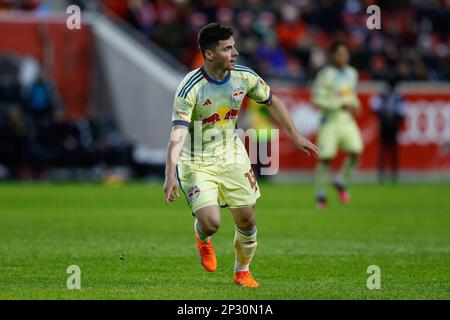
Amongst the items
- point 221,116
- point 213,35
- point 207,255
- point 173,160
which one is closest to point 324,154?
point 207,255

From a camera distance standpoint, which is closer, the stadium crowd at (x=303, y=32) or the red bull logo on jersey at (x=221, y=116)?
the red bull logo on jersey at (x=221, y=116)

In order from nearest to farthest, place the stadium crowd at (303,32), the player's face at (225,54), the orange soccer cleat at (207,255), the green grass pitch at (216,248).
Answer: the green grass pitch at (216,248)
the player's face at (225,54)
the orange soccer cleat at (207,255)
the stadium crowd at (303,32)

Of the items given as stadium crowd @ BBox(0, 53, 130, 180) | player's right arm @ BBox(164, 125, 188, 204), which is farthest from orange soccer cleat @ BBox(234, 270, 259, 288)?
stadium crowd @ BBox(0, 53, 130, 180)

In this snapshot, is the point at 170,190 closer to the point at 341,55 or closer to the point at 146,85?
the point at 341,55

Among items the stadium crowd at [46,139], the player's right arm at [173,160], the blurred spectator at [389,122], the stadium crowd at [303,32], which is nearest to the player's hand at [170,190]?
the player's right arm at [173,160]

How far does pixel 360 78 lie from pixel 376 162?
2418mm

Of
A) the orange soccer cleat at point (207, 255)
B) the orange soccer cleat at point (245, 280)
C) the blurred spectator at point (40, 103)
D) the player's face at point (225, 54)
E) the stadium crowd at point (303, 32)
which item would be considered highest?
the stadium crowd at point (303, 32)

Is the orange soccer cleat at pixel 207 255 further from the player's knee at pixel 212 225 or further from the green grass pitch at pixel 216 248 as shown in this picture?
the player's knee at pixel 212 225

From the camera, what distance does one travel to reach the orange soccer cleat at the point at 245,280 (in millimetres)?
9672

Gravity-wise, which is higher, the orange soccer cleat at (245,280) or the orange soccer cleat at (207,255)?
the orange soccer cleat at (207,255)

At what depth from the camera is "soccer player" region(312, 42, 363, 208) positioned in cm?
1969

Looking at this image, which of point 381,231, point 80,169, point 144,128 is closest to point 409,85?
point 144,128

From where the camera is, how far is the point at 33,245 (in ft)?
42.9

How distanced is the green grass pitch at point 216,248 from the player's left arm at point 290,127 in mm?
1187
